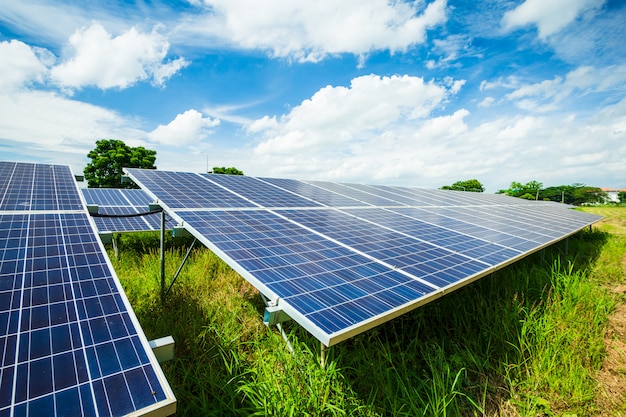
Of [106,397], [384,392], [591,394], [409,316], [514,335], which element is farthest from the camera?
[409,316]

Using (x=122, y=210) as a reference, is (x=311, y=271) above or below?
above

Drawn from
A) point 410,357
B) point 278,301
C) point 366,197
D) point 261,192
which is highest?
point 261,192

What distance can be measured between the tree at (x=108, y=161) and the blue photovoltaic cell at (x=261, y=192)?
3679 cm

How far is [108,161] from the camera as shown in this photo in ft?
128

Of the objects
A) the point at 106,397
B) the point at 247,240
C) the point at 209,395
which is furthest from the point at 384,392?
the point at 106,397

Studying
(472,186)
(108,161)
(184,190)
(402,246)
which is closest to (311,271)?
(402,246)

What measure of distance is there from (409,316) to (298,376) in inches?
111

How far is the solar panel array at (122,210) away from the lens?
31.6 feet

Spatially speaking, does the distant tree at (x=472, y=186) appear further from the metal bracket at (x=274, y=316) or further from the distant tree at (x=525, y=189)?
the metal bracket at (x=274, y=316)

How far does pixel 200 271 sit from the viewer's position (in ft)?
25.2

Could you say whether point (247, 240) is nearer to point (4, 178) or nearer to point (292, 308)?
point (292, 308)

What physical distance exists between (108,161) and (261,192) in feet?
132

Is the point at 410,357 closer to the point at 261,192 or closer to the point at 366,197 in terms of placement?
the point at 261,192

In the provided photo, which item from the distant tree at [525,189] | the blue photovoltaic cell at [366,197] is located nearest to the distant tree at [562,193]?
the distant tree at [525,189]
